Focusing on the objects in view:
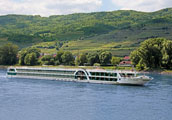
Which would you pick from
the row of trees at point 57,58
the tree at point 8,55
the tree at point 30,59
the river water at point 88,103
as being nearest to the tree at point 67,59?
the row of trees at point 57,58

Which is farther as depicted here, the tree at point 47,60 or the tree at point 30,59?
the tree at point 47,60

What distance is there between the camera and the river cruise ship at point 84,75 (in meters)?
82.9

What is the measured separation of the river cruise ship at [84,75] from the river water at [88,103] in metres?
3.07

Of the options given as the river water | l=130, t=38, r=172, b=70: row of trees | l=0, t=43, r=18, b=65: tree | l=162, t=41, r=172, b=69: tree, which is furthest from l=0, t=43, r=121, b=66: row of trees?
the river water

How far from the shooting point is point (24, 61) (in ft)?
575

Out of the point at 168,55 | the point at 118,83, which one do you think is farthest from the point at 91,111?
the point at 168,55

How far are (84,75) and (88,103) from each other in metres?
33.8

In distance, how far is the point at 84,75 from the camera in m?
92.6

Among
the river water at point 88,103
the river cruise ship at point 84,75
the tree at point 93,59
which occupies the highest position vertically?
the tree at point 93,59

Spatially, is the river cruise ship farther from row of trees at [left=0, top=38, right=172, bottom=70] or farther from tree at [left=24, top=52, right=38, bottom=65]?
tree at [left=24, top=52, right=38, bottom=65]

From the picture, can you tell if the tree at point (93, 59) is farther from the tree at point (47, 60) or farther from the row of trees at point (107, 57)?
the tree at point (47, 60)

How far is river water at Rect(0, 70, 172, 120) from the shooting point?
49.5 metres

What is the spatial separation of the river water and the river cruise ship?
3.07 meters

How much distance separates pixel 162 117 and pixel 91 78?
42.9m
